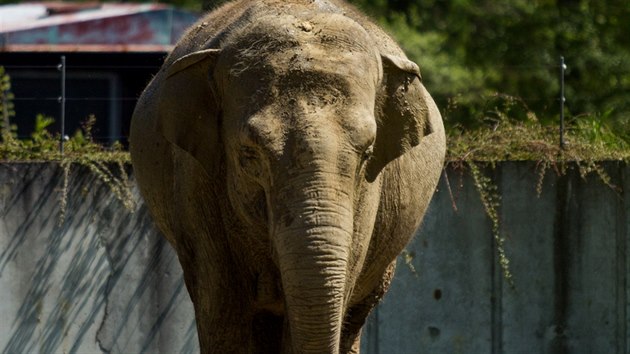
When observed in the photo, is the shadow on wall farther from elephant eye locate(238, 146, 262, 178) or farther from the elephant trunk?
the elephant trunk

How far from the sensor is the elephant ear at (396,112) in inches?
259

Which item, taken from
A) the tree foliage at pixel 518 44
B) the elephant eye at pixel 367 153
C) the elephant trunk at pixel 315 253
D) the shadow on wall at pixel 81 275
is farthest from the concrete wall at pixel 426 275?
the tree foliage at pixel 518 44

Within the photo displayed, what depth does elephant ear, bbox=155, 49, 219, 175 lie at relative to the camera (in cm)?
658

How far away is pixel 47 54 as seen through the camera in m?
14.9

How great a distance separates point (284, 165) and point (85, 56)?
9.21 metres

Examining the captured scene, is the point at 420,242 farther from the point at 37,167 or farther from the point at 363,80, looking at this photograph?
the point at 363,80

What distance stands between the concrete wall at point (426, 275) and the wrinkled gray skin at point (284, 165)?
2.70 metres

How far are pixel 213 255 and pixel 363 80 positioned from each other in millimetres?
1151

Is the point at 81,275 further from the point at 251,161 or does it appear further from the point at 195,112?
the point at 251,161

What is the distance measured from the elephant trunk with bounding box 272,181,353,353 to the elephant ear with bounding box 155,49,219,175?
655mm

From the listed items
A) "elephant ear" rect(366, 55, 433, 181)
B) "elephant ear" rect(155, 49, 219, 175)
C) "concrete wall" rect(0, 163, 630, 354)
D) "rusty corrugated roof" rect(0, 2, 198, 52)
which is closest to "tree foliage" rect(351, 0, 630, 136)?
"rusty corrugated roof" rect(0, 2, 198, 52)

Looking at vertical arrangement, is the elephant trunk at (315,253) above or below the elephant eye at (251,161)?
below

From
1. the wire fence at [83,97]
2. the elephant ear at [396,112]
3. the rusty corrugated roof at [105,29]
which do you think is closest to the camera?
the elephant ear at [396,112]

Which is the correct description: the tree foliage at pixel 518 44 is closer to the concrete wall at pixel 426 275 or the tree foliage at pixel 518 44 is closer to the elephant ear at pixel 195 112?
the concrete wall at pixel 426 275
